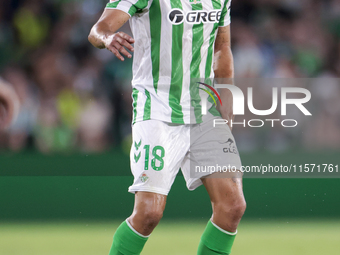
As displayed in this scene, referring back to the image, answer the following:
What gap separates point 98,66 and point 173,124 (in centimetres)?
355

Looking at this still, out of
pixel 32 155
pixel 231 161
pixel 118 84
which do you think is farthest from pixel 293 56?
pixel 231 161

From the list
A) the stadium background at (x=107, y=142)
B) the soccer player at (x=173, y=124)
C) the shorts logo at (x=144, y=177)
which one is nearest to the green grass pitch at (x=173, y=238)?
the stadium background at (x=107, y=142)

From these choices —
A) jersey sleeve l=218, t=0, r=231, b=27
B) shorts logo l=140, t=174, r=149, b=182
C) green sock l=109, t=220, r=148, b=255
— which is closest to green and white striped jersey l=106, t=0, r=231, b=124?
jersey sleeve l=218, t=0, r=231, b=27

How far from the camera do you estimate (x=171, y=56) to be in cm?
263

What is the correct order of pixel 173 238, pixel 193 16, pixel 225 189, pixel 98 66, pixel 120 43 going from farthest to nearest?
pixel 98 66 < pixel 173 238 < pixel 193 16 < pixel 225 189 < pixel 120 43

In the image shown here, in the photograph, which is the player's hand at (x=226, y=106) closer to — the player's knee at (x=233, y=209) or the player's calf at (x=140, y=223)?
the player's knee at (x=233, y=209)

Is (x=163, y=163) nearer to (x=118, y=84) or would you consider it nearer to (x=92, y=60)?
(x=118, y=84)

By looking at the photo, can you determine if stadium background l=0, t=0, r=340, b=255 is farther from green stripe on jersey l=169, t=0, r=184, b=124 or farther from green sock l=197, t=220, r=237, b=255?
green stripe on jersey l=169, t=0, r=184, b=124

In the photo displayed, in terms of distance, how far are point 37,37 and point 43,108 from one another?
45.7 inches

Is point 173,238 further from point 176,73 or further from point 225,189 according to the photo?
point 176,73

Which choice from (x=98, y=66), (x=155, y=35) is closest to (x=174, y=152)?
(x=155, y=35)

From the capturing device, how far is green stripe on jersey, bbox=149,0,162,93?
2.56m

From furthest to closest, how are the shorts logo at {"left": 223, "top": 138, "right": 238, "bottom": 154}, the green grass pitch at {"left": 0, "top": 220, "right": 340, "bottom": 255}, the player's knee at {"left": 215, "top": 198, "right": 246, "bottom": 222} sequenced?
the green grass pitch at {"left": 0, "top": 220, "right": 340, "bottom": 255}, the shorts logo at {"left": 223, "top": 138, "right": 238, "bottom": 154}, the player's knee at {"left": 215, "top": 198, "right": 246, "bottom": 222}

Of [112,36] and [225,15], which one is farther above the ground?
[225,15]
